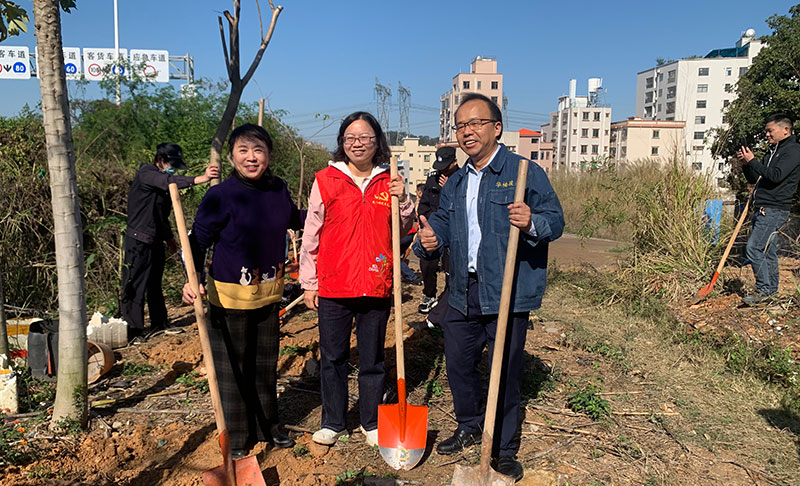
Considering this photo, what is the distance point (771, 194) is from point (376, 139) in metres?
4.72

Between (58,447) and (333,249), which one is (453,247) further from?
(58,447)

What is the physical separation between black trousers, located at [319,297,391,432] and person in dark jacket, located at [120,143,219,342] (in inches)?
111

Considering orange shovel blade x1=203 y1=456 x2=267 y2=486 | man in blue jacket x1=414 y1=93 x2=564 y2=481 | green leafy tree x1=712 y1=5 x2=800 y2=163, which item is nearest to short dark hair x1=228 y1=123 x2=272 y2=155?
man in blue jacket x1=414 y1=93 x2=564 y2=481

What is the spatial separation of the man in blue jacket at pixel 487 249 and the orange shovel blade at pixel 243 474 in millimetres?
1104

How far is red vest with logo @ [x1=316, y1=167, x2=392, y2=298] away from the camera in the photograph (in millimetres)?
2930

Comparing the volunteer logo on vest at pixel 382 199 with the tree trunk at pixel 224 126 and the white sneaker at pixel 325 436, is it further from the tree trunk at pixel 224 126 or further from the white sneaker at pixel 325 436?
the tree trunk at pixel 224 126

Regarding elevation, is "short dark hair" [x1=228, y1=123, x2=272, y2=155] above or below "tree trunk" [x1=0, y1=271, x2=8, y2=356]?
above

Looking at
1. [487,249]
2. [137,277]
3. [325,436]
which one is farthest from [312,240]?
[137,277]

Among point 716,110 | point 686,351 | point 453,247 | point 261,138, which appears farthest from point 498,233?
point 716,110

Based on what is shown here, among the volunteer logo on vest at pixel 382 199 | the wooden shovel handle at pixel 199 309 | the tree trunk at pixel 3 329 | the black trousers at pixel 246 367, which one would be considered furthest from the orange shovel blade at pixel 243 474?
the tree trunk at pixel 3 329

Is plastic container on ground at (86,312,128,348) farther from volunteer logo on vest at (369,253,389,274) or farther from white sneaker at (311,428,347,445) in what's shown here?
volunteer logo on vest at (369,253,389,274)

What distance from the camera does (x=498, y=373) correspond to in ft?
8.36

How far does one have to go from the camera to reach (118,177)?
23.4 ft

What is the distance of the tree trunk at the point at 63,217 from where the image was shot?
291 centimetres
